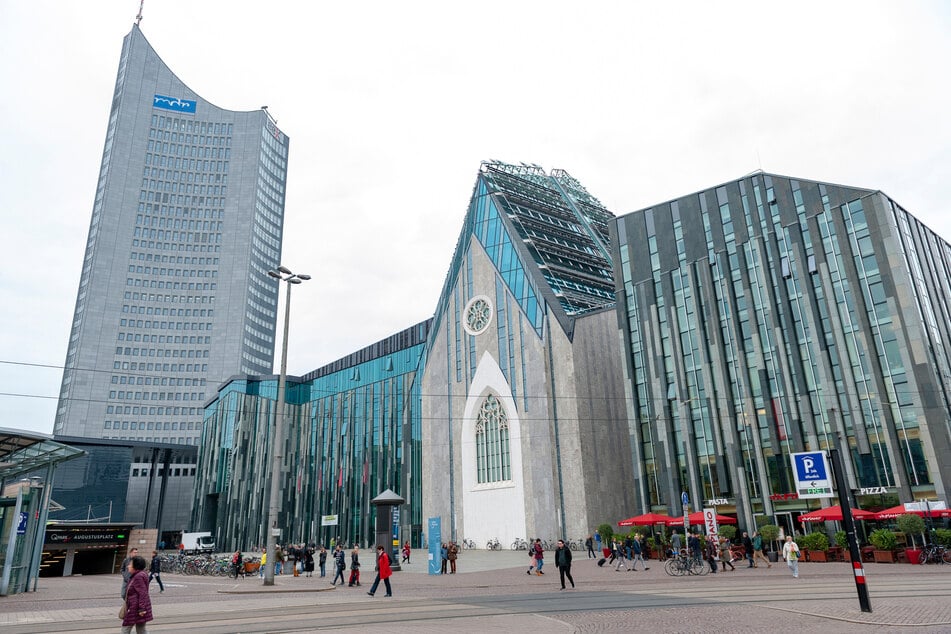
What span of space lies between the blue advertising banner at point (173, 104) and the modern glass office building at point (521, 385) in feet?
454

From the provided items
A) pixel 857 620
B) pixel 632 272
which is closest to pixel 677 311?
pixel 632 272

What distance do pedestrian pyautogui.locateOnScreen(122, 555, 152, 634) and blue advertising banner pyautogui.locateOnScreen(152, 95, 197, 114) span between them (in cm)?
19048

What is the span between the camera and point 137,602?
9664 millimetres

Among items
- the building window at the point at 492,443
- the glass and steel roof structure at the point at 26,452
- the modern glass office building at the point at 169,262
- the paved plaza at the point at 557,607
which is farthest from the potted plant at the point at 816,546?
the modern glass office building at the point at 169,262

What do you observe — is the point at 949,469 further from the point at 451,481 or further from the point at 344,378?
the point at 344,378

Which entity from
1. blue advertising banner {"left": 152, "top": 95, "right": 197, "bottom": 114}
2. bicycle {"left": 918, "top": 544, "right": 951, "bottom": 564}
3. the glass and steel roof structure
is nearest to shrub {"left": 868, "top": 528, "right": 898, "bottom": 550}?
bicycle {"left": 918, "top": 544, "right": 951, "bottom": 564}

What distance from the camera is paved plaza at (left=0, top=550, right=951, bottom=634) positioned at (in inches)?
502

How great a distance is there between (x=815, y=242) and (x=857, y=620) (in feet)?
118

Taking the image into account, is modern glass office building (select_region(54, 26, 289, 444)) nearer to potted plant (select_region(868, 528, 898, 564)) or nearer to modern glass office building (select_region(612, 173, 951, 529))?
modern glass office building (select_region(612, 173, 951, 529))

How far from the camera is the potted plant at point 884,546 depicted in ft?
98.4

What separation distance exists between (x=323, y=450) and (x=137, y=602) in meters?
79.8

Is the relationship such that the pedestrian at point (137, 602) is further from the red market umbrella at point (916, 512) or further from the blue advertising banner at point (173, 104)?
the blue advertising banner at point (173, 104)

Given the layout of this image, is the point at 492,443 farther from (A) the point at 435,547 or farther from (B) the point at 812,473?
(B) the point at 812,473

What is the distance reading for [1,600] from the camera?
22.7 meters
